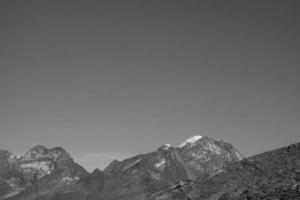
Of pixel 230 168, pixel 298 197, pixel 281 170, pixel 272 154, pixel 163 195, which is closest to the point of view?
pixel 298 197

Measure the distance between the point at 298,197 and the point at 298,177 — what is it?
15.9 metres

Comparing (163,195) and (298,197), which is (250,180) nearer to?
(298,197)

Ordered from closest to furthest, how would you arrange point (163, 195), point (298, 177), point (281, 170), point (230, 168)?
point (298, 177) < point (281, 170) < point (230, 168) < point (163, 195)

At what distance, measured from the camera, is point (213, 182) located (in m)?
153

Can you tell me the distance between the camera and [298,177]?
112 metres

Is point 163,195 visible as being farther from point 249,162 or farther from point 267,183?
point 267,183

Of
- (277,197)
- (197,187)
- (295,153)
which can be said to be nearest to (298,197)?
(277,197)

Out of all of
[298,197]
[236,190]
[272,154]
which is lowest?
[298,197]

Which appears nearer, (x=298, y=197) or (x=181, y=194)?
(x=298, y=197)

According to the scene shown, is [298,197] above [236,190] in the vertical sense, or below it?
below

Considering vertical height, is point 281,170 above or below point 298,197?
above

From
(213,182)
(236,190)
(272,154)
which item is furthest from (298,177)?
(213,182)

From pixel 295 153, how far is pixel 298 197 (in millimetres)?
40143

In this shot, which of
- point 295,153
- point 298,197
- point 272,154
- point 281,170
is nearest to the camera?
point 298,197
